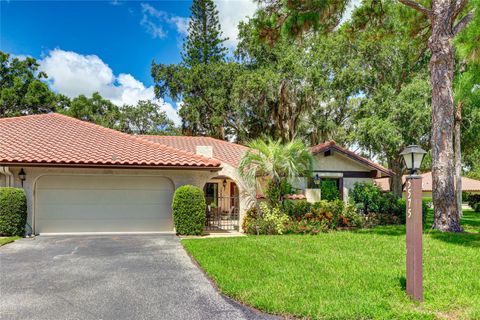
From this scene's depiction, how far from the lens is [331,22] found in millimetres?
16953

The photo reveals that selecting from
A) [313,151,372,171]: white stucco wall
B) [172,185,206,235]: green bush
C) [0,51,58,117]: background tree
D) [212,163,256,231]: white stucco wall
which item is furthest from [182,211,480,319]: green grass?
[0,51,58,117]: background tree

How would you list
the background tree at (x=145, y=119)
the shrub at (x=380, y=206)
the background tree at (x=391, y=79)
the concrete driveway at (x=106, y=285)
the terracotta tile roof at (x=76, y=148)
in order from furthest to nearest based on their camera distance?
the background tree at (x=145, y=119), the background tree at (x=391, y=79), the shrub at (x=380, y=206), the terracotta tile roof at (x=76, y=148), the concrete driveway at (x=106, y=285)

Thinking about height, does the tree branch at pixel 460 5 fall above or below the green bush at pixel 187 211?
above

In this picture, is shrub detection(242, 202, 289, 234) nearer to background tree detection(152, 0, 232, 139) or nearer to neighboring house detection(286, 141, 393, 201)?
neighboring house detection(286, 141, 393, 201)

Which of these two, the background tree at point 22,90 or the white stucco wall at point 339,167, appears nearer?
the white stucco wall at point 339,167

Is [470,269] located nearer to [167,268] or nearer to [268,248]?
[268,248]

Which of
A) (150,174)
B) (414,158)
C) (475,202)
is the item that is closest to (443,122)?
(414,158)

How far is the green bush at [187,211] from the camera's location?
43.5ft

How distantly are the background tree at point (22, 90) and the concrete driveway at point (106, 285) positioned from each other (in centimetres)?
2486

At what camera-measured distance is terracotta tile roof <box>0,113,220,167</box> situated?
43.1ft

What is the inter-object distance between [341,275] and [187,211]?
7149 millimetres

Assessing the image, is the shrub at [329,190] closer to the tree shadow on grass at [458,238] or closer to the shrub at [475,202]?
the tree shadow on grass at [458,238]

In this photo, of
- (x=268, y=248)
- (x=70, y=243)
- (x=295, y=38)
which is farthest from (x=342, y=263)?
(x=295, y=38)

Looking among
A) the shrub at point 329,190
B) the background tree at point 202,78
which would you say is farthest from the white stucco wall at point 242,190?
the background tree at point 202,78
